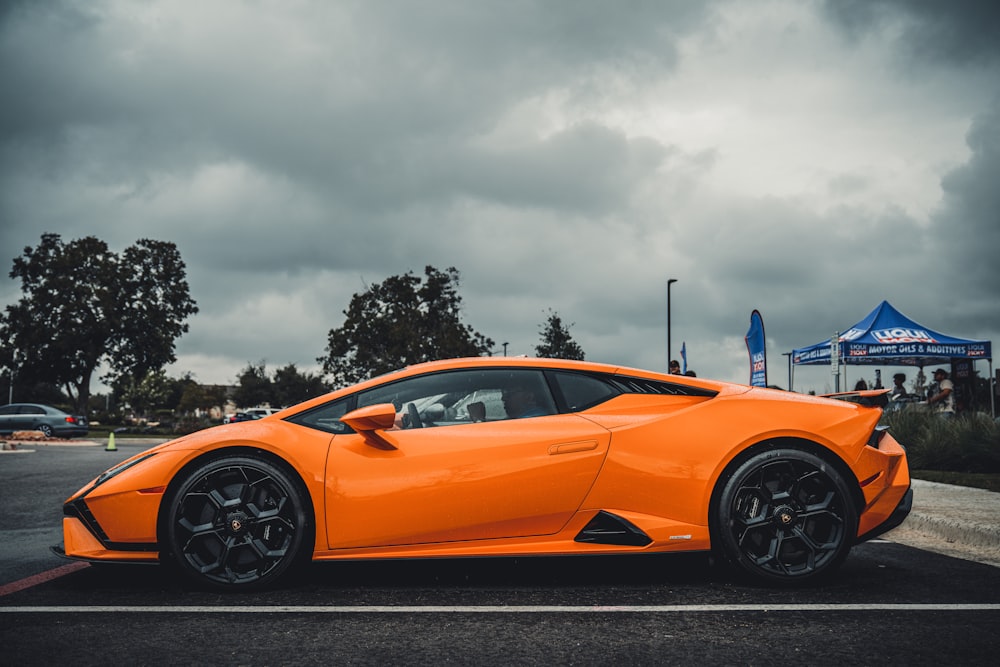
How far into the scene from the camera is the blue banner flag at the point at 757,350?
46.7ft

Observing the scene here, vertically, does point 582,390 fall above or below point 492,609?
above

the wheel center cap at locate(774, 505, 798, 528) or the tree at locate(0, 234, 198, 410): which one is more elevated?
the tree at locate(0, 234, 198, 410)

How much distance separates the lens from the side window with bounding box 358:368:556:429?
418 centimetres

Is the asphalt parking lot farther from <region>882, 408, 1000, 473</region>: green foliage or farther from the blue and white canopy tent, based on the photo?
the blue and white canopy tent

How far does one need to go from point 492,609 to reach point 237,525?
134cm

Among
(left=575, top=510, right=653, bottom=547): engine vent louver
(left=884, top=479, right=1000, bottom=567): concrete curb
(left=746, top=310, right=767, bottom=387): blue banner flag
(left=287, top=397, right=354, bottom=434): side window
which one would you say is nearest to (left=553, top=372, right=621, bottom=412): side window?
(left=575, top=510, right=653, bottom=547): engine vent louver

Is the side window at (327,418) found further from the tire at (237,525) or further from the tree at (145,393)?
the tree at (145,393)

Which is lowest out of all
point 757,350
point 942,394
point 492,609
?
point 492,609

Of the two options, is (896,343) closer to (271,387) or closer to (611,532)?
(611,532)

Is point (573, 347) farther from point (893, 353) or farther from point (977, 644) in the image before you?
point (977, 644)

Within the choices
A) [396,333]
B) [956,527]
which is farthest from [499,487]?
[396,333]

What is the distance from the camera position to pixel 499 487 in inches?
154

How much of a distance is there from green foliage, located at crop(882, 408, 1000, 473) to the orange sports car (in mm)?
8621

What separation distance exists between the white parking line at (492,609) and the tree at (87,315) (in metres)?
47.9
